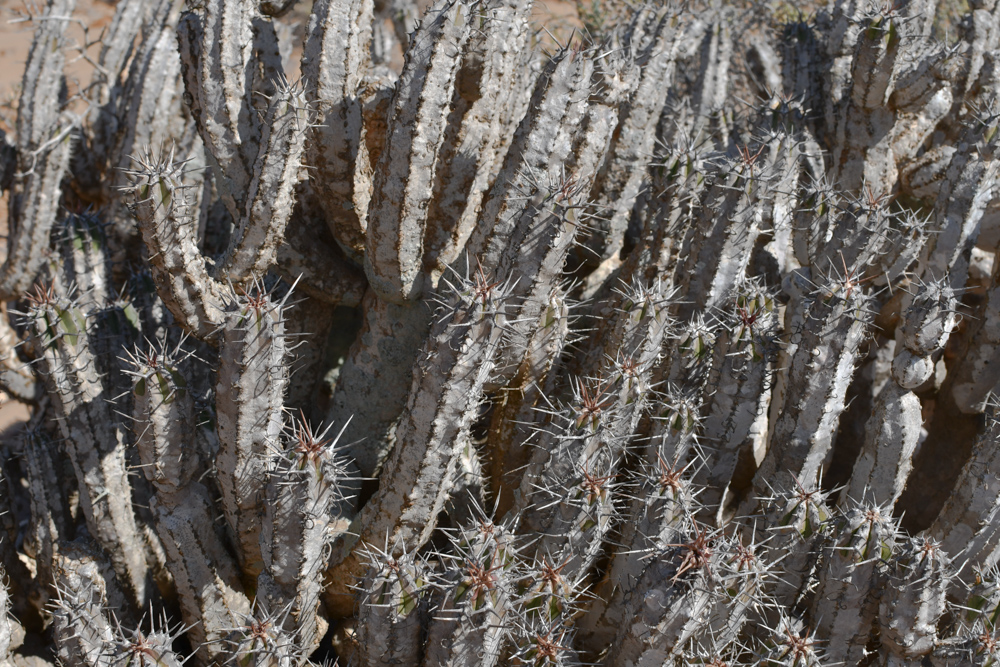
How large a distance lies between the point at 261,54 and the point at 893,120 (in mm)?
2986

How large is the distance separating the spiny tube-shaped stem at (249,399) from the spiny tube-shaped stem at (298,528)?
0.31 feet

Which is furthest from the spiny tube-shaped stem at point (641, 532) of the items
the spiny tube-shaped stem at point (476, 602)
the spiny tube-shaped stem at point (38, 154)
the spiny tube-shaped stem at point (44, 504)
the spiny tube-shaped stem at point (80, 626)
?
the spiny tube-shaped stem at point (38, 154)

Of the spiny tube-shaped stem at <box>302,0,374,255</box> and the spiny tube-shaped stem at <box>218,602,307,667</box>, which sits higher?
the spiny tube-shaped stem at <box>302,0,374,255</box>

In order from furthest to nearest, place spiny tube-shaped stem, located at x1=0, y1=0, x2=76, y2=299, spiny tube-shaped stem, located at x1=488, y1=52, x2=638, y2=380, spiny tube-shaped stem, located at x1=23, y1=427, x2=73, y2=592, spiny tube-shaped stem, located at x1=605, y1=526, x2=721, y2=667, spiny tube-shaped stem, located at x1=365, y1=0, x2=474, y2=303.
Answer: spiny tube-shaped stem, located at x1=0, y1=0, x2=76, y2=299, spiny tube-shaped stem, located at x1=23, y1=427, x2=73, y2=592, spiny tube-shaped stem, located at x1=365, y1=0, x2=474, y2=303, spiny tube-shaped stem, located at x1=488, y1=52, x2=638, y2=380, spiny tube-shaped stem, located at x1=605, y1=526, x2=721, y2=667

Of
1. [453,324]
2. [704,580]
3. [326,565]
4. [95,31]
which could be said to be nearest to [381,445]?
[326,565]

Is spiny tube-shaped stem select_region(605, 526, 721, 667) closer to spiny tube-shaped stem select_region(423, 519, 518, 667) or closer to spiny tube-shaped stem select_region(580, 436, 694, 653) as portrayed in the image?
spiny tube-shaped stem select_region(580, 436, 694, 653)

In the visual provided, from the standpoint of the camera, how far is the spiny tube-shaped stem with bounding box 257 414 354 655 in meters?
2.54

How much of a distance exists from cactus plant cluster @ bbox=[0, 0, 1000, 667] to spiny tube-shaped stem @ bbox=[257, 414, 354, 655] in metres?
0.01

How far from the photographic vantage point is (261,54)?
10.6ft

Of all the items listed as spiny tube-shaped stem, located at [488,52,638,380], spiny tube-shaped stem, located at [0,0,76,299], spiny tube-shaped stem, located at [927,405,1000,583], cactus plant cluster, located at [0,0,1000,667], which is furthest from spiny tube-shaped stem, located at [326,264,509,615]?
spiny tube-shaped stem, located at [0,0,76,299]

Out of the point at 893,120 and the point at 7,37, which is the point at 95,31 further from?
the point at 893,120

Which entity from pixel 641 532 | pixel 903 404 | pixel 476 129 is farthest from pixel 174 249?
pixel 903 404

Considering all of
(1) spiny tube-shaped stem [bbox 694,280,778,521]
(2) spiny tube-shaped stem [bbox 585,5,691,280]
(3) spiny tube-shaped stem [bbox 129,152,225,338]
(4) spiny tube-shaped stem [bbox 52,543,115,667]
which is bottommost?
(4) spiny tube-shaped stem [bbox 52,543,115,667]

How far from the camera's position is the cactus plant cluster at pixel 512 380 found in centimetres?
253
